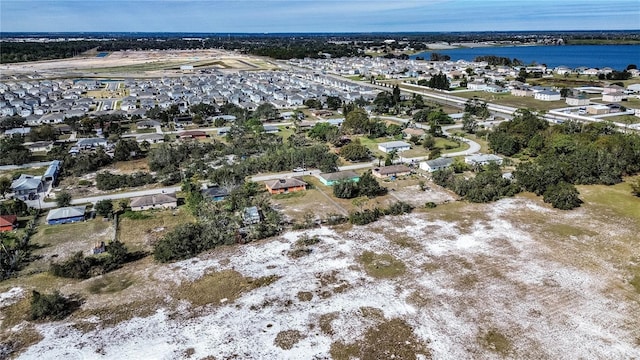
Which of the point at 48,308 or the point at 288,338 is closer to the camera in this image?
the point at 288,338

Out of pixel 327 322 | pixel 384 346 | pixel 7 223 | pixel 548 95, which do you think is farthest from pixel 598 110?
pixel 7 223

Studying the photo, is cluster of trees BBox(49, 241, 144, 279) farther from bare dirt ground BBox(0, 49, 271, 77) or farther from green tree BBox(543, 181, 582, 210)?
bare dirt ground BBox(0, 49, 271, 77)

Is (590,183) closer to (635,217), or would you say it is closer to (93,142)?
(635,217)

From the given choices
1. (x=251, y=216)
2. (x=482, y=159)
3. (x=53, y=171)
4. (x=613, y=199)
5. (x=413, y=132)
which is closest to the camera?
(x=251, y=216)

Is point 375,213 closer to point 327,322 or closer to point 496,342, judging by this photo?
point 327,322

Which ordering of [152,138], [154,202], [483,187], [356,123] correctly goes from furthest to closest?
[356,123], [152,138], [483,187], [154,202]

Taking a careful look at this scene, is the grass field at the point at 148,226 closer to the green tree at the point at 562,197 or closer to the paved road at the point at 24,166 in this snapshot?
the paved road at the point at 24,166

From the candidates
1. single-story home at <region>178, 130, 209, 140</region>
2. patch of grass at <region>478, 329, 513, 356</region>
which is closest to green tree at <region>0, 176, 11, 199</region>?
single-story home at <region>178, 130, 209, 140</region>
